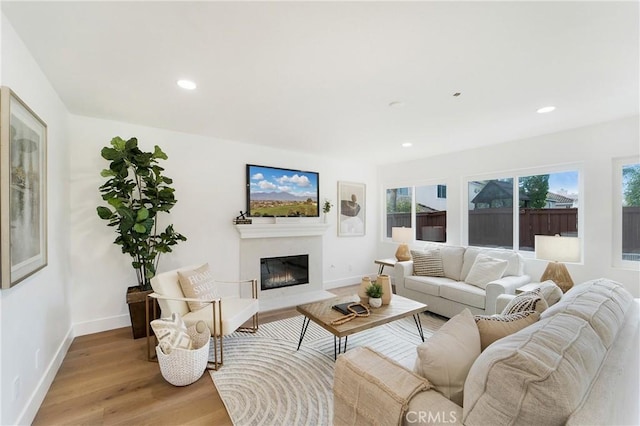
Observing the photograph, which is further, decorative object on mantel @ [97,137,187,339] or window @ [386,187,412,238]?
window @ [386,187,412,238]

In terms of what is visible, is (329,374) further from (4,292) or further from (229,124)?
(229,124)

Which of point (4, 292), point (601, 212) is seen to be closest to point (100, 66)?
point (4, 292)

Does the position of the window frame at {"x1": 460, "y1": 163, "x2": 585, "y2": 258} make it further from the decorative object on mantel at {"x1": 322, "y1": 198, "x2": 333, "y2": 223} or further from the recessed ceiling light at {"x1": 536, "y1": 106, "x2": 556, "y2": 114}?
the decorative object on mantel at {"x1": 322, "y1": 198, "x2": 333, "y2": 223}

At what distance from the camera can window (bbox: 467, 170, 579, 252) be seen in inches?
134

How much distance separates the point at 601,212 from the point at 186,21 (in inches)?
170

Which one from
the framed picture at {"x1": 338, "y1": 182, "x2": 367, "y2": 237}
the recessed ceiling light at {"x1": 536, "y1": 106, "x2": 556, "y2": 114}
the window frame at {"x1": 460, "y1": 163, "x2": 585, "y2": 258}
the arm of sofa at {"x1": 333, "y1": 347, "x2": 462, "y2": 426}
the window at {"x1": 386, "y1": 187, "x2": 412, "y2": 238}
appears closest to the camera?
the arm of sofa at {"x1": 333, "y1": 347, "x2": 462, "y2": 426}

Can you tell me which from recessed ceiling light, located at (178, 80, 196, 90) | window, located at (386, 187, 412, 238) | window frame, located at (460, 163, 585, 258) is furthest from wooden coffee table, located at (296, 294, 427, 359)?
window, located at (386, 187, 412, 238)

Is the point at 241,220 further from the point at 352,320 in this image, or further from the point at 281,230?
the point at 352,320

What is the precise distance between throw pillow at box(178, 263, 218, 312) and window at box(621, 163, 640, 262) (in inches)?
174

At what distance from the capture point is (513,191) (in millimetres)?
3869

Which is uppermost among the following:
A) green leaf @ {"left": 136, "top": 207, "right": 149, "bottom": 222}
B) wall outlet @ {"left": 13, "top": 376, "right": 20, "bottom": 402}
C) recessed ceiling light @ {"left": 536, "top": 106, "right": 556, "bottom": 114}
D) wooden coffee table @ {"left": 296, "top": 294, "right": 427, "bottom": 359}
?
recessed ceiling light @ {"left": 536, "top": 106, "right": 556, "bottom": 114}

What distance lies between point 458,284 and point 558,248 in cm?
110

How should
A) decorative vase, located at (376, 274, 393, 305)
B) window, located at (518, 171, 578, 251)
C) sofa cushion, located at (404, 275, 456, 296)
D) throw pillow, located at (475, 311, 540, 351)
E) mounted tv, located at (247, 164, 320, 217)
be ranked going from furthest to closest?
mounted tv, located at (247, 164, 320, 217), sofa cushion, located at (404, 275, 456, 296), window, located at (518, 171, 578, 251), decorative vase, located at (376, 274, 393, 305), throw pillow, located at (475, 311, 540, 351)

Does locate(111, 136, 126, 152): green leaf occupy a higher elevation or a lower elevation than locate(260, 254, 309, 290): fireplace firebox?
higher
